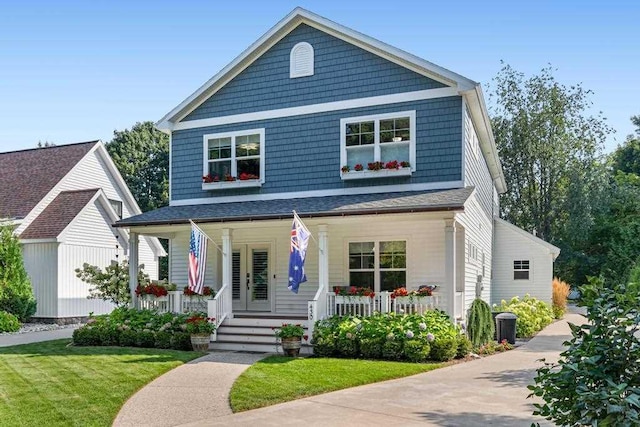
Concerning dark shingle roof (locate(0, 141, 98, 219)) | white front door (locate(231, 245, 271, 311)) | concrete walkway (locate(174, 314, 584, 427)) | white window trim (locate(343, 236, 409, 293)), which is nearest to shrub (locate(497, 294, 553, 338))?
white window trim (locate(343, 236, 409, 293))

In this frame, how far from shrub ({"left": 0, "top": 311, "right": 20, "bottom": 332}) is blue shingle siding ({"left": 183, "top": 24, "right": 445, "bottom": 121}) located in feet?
29.1

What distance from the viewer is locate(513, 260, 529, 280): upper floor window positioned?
24.5 meters

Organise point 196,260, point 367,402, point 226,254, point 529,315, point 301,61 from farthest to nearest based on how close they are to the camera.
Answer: point 529,315 < point 301,61 < point 226,254 < point 196,260 < point 367,402

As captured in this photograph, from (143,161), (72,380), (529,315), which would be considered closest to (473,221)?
(529,315)

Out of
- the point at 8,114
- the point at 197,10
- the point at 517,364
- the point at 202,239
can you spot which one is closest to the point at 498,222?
the point at 517,364

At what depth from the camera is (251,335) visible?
1410cm

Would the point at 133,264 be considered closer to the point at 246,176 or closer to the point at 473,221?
the point at 246,176

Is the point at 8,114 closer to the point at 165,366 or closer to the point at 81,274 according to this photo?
the point at 81,274

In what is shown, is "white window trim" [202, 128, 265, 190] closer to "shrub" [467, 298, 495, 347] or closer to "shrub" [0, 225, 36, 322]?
"shrub" [467, 298, 495, 347]

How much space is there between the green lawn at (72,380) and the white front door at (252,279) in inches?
150

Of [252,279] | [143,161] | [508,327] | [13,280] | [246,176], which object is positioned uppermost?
[143,161]

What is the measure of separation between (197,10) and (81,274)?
1119 centimetres

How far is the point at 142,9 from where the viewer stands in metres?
12.9

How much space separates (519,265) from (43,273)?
19.4 meters
